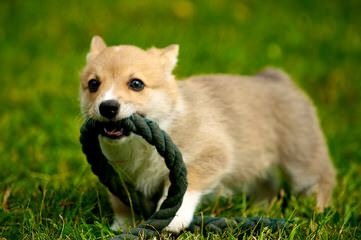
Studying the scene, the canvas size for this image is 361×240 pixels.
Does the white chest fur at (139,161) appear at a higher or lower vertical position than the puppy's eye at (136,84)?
lower

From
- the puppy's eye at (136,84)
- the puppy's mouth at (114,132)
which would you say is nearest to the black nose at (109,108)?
the puppy's mouth at (114,132)

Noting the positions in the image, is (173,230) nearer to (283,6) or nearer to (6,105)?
(6,105)

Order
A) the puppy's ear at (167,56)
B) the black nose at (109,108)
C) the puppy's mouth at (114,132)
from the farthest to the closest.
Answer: the puppy's ear at (167,56)
the puppy's mouth at (114,132)
the black nose at (109,108)

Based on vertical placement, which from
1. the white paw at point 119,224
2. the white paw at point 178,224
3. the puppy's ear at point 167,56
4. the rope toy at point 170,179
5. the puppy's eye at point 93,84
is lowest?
the white paw at point 119,224

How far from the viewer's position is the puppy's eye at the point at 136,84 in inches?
133

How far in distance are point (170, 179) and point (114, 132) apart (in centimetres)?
56

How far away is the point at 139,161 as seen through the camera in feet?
11.6

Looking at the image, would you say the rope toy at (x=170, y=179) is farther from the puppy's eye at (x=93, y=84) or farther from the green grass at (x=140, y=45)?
the puppy's eye at (x=93, y=84)

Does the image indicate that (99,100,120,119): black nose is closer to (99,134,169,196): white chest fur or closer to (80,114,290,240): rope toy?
(80,114,290,240): rope toy

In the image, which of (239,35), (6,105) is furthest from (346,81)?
(6,105)

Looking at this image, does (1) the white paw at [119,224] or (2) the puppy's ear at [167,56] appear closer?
(1) the white paw at [119,224]

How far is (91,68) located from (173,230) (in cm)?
152

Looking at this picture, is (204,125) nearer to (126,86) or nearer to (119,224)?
(126,86)

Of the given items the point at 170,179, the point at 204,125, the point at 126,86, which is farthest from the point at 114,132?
the point at 204,125
